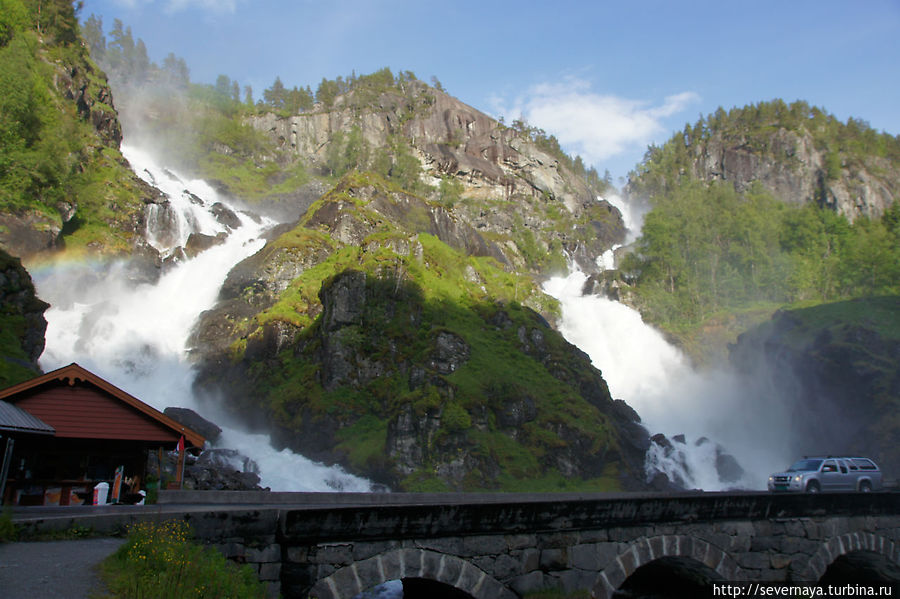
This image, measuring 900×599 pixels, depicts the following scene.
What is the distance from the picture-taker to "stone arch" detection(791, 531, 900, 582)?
41.3 ft

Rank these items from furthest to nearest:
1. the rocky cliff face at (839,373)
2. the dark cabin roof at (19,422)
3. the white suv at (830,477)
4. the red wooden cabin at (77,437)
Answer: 1. the rocky cliff face at (839,373)
2. the white suv at (830,477)
3. the red wooden cabin at (77,437)
4. the dark cabin roof at (19,422)

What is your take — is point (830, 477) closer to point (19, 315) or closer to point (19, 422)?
point (19, 422)

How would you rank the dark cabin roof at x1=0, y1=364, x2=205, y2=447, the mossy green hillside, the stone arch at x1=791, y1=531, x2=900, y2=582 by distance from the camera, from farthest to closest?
the mossy green hillside < the dark cabin roof at x1=0, y1=364, x2=205, y2=447 < the stone arch at x1=791, y1=531, x2=900, y2=582

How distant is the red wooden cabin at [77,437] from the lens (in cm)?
1505

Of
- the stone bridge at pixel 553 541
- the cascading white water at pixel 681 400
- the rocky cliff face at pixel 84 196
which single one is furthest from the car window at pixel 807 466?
the rocky cliff face at pixel 84 196

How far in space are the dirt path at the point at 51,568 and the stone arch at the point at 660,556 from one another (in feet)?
24.2

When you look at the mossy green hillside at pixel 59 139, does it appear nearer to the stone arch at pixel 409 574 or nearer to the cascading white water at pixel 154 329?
the cascading white water at pixel 154 329

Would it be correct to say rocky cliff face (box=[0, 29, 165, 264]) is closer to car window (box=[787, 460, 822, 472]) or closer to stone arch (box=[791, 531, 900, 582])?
stone arch (box=[791, 531, 900, 582])

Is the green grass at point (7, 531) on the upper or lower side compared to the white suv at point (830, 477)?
lower

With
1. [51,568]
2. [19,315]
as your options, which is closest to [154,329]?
[19,315]

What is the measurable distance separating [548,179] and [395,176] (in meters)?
32.7

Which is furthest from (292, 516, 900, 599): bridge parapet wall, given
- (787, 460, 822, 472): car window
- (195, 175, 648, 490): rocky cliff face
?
(195, 175, 648, 490): rocky cliff face

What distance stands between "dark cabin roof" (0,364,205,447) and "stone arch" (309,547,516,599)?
1136 cm

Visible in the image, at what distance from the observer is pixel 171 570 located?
630cm
